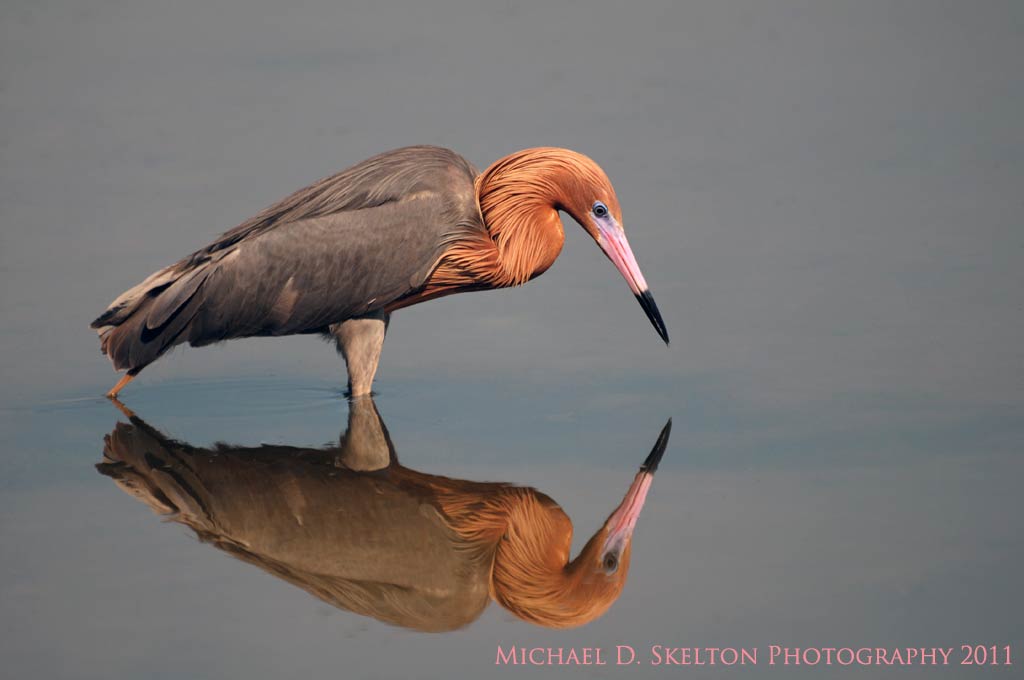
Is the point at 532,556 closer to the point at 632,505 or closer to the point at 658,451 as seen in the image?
the point at 632,505

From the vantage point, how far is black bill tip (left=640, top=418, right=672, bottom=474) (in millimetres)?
8711

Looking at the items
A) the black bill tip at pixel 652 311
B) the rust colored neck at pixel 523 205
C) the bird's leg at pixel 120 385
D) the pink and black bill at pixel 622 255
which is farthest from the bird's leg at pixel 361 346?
the black bill tip at pixel 652 311

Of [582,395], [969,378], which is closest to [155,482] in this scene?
[582,395]

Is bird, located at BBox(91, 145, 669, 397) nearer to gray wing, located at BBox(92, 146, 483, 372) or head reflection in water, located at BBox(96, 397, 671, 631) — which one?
gray wing, located at BBox(92, 146, 483, 372)

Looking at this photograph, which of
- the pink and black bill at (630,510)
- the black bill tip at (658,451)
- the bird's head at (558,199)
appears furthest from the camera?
the bird's head at (558,199)

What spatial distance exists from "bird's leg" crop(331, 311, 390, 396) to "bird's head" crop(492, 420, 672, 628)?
83.0 inches

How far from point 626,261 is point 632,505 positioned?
2.15m

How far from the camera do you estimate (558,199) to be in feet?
33.1

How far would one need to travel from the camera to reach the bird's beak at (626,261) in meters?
9.85

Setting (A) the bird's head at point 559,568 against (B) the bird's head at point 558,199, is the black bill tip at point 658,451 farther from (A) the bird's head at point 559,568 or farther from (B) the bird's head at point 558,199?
(B) the bird's head at point 558,199

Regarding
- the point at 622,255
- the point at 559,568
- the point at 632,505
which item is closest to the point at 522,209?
the point at 622,255

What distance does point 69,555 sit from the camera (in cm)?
780

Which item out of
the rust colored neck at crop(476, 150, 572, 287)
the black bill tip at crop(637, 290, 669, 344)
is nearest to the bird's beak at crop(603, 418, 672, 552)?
the black bill tip at crop(637, 290, 669, 344)

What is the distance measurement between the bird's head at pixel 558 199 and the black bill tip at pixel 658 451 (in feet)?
2.69
